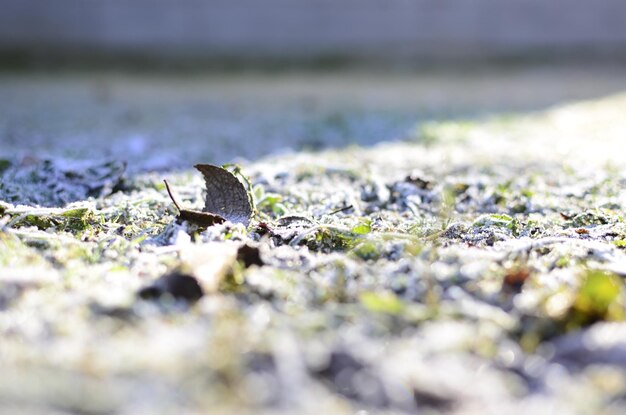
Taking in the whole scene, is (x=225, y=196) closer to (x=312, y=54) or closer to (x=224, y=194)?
(x=224, y=194)

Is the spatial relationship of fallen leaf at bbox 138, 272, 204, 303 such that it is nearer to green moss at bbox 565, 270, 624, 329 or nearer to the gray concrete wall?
green moss at bbox 565, 270, 624, 329

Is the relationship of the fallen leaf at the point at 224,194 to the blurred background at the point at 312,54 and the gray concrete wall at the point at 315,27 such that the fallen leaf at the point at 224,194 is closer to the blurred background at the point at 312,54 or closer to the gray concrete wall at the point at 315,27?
the blurred background at the point at 312,54

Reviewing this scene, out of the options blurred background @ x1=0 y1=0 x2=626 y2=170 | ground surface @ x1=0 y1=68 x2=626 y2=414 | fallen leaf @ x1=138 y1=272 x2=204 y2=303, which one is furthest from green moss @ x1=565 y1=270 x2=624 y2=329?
blurred background @ x1=0 y1=0 x2=626 y2=170

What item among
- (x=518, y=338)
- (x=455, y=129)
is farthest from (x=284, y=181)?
(x=455, y=129)

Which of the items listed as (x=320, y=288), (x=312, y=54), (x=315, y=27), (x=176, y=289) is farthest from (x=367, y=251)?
(x=315, y=27)

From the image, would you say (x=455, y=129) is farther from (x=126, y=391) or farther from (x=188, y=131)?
(x=126, y=391)

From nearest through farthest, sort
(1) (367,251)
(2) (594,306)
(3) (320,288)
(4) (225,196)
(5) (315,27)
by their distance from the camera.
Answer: (2) (594,306) → (3) (320,288) → (1) (367,251) → (4) (225,196) → (5) (315,27)
